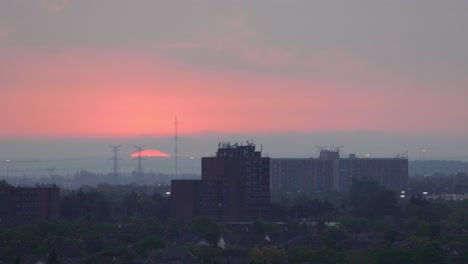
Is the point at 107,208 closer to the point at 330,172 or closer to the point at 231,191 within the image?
the point at 231,191

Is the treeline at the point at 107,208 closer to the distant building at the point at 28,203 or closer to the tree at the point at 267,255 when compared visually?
the distant building at the point at 28,203

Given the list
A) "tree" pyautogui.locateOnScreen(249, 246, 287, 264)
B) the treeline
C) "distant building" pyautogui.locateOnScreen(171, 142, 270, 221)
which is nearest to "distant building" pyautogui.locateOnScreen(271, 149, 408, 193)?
the treeline

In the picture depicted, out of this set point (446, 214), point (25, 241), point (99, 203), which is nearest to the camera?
point (25, 241)

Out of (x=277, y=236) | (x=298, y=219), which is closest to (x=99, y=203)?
(x=298, y=219)

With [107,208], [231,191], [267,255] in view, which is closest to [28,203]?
[107,208]

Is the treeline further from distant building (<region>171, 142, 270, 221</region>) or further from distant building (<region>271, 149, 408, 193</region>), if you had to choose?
distant building (<region>271, 149, 408, 193</region>)

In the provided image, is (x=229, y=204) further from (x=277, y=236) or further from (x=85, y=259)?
(x=85, y=259)
